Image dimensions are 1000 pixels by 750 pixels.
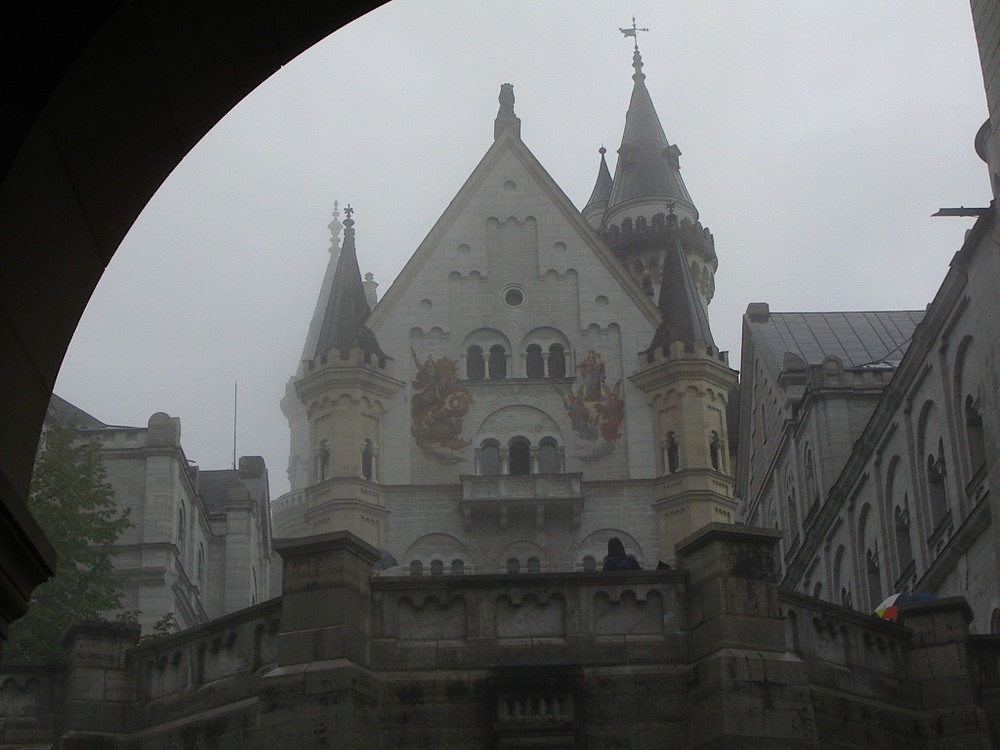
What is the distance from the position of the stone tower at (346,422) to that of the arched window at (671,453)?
29.1ft

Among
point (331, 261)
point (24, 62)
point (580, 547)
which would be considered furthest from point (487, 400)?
point (331, 261)

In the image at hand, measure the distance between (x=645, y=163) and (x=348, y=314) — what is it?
28655 mm

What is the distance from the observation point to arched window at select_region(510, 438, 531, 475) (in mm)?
53406

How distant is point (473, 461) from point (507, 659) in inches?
1423

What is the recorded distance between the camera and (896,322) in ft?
203

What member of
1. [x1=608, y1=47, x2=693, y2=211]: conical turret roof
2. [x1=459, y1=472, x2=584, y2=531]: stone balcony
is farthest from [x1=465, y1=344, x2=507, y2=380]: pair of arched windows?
[x1=608, y1=47, x2=693, y2=211]: conical turret roof

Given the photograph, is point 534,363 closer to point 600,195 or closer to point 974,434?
point 974,434

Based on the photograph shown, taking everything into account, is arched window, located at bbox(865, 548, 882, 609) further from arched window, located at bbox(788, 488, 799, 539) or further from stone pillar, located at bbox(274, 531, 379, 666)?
stone pillar, located at bbox(274, 531, 379, 666)

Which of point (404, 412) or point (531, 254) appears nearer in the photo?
point (404, 412)

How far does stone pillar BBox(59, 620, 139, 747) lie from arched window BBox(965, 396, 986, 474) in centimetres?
2182

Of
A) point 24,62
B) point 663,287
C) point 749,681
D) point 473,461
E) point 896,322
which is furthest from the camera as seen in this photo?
point 896,322

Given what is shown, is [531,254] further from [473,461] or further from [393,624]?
[393,624]

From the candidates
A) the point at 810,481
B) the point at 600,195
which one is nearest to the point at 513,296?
the point at 810,481

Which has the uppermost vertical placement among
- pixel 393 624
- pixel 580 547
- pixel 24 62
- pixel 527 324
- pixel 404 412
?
pixel 527 324
